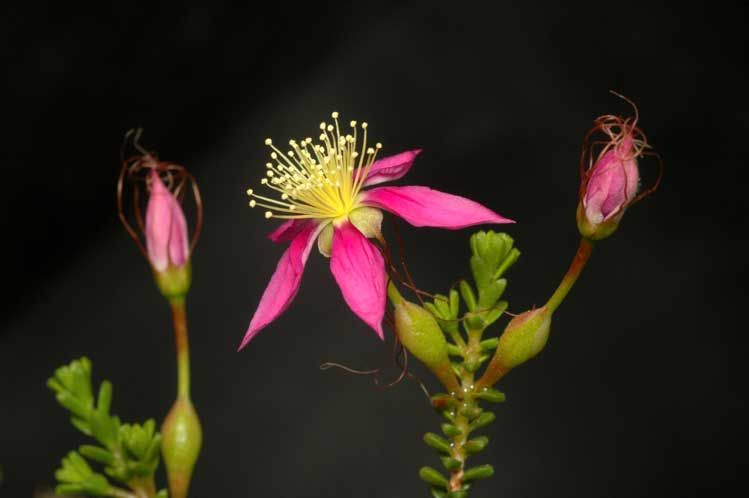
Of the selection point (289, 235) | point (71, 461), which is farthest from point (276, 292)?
point (71, 461)

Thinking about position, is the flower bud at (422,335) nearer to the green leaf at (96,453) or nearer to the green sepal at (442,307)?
the green sepal at (442,307)

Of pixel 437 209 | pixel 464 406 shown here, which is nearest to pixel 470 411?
pixel 464 406

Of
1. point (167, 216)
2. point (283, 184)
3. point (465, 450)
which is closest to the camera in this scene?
point (167, 216)

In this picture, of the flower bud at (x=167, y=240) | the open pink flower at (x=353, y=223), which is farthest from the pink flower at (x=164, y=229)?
the open pink flower at (x=353, y=223)

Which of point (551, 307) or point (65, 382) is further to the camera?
point (551, 307)

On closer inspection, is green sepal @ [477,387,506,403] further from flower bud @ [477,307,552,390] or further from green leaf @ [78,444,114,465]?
green leaf @ [78,444,114,465]

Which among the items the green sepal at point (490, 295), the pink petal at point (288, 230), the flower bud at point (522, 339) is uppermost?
the pink petal at point (288, 230)

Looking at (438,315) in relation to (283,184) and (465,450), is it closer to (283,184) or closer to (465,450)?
(465,450)
